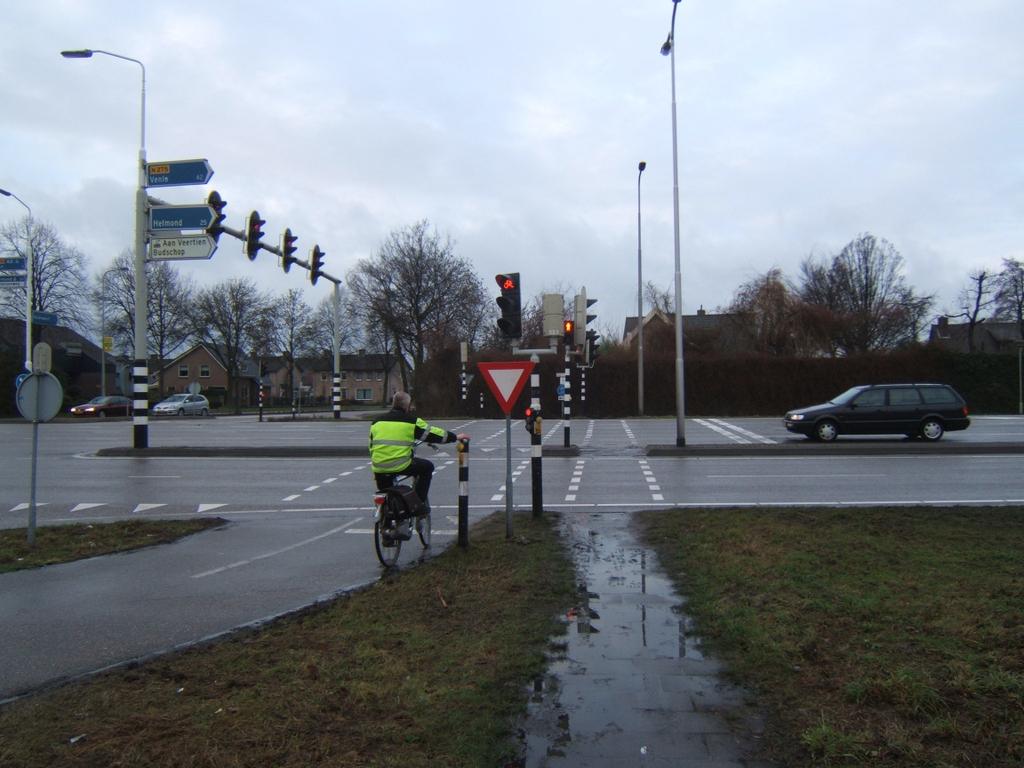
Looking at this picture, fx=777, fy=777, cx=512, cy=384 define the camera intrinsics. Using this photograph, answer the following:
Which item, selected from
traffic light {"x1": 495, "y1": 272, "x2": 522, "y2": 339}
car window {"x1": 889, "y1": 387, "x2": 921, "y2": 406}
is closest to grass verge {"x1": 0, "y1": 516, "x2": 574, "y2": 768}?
traffic light {"x1": 495, "y1": 272, "x2": 522, "y2": 339}

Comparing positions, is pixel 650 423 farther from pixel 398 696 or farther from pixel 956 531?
pixel 398 696

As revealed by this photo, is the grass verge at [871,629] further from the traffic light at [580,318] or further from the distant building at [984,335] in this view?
the distant building at [984,335]

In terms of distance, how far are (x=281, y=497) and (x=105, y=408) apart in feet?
140

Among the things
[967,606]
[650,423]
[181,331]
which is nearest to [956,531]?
[967,606]

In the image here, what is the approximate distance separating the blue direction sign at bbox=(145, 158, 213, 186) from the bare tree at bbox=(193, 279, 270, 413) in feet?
147

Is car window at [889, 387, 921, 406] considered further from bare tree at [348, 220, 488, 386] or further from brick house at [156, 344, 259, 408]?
brick house at [156, 344, 259, 408]

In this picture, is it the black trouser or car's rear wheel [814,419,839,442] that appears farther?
car's rear wheel [814,419,839,442]

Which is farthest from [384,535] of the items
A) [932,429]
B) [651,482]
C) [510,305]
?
[932,429]

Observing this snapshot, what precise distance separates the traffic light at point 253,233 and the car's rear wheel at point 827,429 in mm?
15808

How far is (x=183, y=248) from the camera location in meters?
19.9

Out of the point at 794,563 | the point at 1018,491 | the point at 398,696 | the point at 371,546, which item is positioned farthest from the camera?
the point at 1018,491

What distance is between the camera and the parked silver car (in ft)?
172

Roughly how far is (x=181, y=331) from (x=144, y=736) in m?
64.5

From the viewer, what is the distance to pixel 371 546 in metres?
9.06
